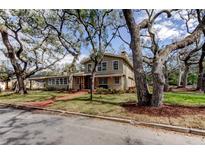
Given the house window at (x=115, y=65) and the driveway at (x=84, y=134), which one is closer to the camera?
the driveway at (x=84, y=134)

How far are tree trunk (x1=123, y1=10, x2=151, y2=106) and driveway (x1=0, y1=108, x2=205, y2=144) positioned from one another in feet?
7.12

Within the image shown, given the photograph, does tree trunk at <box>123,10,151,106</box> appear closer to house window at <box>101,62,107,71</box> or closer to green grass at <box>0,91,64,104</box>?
green grass at <box>0,91,64,104</box>

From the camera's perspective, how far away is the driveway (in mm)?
4367

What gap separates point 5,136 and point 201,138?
454 centimetres

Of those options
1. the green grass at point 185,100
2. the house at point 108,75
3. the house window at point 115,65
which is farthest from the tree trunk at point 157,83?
the house window at point 115,65

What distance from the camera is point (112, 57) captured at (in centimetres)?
2111

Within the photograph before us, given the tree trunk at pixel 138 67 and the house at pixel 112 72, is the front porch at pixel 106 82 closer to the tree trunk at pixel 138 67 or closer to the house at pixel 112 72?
the house at pixel 112 72

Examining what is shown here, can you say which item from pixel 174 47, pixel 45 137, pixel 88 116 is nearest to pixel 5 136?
pixel 45 137

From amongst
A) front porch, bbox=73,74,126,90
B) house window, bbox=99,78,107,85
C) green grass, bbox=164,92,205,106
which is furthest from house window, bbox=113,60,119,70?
green grass, bbox=164,92,205,106

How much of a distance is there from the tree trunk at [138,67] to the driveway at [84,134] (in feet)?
7.12

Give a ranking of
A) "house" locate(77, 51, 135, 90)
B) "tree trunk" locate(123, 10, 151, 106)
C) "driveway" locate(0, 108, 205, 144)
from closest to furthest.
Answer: "driveway" locate(0, 108, 205, 144) → "tree trunk" locate(123, 10, 151, 106) → "house" locate(77, 51, 135, 90)

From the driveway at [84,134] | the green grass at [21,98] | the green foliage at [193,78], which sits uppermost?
the green foliage at [193,78]

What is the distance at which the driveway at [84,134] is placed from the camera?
14.3 feet
